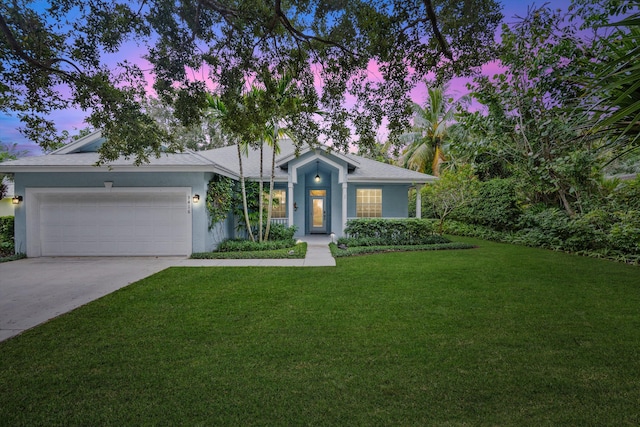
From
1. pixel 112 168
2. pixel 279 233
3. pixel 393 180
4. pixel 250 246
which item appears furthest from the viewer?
pixel 393 180

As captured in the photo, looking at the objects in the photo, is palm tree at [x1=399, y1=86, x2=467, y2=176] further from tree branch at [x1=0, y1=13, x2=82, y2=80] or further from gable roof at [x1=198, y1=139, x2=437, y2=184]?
tree branch at [x1=0, y1=13, x2=82, y2=80]

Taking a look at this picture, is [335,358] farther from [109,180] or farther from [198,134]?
[198,134]

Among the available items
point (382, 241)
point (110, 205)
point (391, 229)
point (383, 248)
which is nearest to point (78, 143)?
point (110, 205)

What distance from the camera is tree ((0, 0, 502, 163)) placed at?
474 cm

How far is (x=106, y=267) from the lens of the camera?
26.5 ft

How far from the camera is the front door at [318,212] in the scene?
1446cm

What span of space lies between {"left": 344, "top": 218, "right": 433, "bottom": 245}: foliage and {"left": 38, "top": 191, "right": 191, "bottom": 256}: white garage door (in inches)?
235

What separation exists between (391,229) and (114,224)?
30.7ft

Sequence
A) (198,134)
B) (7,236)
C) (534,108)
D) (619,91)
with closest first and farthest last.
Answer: (619,91) → (534,108) → (7,236) → (198,134)

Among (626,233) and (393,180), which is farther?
(393,180)

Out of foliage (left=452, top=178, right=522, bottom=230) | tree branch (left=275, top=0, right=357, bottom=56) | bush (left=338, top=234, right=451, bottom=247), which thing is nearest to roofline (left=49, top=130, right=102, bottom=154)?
tree branch (left=275, top=0, right=357, bottom=56)

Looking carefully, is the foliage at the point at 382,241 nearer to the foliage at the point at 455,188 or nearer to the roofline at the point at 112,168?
the foliage at the point at 455,188

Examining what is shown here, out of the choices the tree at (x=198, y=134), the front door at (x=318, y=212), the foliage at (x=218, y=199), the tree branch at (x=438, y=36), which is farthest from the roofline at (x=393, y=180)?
the tree at (x=198, y=134)

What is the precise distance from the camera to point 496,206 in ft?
45.1
